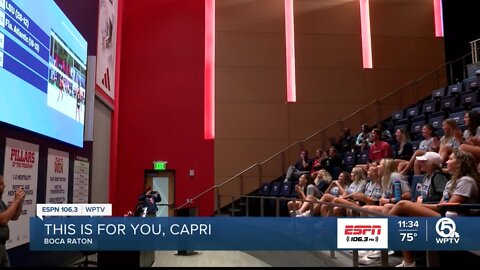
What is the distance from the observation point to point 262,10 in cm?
1095

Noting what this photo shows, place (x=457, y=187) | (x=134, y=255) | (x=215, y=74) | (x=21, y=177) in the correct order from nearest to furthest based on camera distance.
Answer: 1. (x=134, y=255)
2. (x=457, y=187)
3. (x=21, y=177)
4. (x=215, y=74)

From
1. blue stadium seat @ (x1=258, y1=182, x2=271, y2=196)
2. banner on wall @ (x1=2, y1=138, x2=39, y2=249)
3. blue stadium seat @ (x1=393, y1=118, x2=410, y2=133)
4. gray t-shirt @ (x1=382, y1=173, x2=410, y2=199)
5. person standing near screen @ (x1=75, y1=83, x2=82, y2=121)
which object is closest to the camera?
banner on wall @ (x1=2, y1=138, x2=39, y2=249)

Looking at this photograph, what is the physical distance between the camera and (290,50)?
10953 millimetres

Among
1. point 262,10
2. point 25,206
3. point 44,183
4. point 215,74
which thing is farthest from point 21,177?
point 262,10

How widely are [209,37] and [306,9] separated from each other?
2.51 metres

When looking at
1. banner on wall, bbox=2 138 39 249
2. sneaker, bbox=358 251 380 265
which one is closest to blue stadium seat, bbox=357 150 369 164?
sneaker, bbox=358 251 380 265

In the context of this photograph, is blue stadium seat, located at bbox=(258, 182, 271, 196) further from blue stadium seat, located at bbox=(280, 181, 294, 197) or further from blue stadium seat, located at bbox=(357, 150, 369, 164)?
blue stadium seat, located at bbox=(357, 150, 369, 164)

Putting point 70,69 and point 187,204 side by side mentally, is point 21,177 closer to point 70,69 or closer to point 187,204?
point 70,69

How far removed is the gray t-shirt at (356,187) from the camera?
5.95m

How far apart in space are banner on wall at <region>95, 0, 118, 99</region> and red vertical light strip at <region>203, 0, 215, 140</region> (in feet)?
7.04

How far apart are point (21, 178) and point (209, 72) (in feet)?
21.4

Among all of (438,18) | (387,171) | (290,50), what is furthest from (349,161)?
(438,18)

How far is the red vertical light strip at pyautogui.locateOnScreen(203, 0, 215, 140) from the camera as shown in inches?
417

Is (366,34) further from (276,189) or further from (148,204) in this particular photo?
(148,204)
